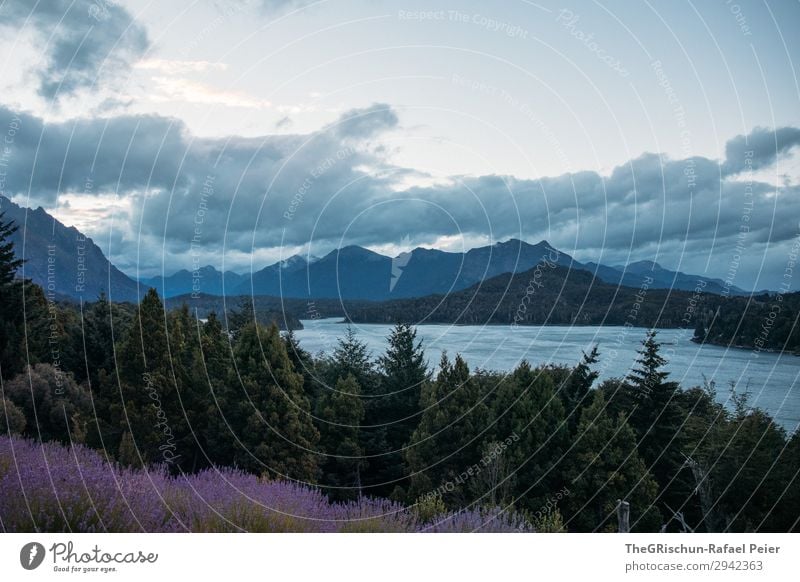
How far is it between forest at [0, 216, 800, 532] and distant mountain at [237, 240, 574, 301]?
2.45 metres

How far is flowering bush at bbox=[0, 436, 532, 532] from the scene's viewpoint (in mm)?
5355

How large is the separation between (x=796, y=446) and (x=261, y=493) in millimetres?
13653

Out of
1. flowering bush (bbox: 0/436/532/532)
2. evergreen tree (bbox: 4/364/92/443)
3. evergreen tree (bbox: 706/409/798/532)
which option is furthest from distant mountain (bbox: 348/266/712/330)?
flowering bush (bbox: 0/436/532/532)

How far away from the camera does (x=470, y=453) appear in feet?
62.7

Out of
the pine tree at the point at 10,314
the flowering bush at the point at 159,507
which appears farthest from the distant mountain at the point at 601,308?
the pine tree at the point at 10,314

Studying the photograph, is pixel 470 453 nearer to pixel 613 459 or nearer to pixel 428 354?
pixel 613 459

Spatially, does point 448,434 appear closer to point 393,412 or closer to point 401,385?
point 393,412

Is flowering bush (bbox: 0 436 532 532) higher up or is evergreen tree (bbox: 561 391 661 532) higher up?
flowering bush (bbox: 0 436 532 532)

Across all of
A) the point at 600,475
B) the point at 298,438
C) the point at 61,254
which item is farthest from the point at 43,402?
the point at 600,475

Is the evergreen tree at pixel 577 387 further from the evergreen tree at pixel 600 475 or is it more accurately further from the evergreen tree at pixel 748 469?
the evergreen tree at pixel 748 469

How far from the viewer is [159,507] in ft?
18.3

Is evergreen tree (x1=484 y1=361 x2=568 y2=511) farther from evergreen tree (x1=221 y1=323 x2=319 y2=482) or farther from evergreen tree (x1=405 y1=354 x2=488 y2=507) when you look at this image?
evergreen tree (x1=221 y1=323 x2=319 y2=482)

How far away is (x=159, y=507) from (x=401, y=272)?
941 centimetres
